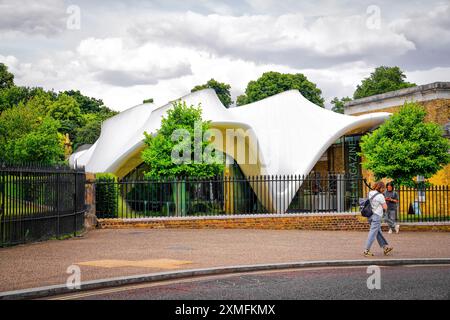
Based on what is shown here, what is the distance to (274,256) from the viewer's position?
42.9 feet

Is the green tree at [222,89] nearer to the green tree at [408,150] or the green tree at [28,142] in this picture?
the green tree at [28,142]

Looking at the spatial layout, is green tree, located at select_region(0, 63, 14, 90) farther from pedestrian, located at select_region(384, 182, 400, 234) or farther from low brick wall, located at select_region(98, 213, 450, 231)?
pedestrian, located at select_region(384, 182, 400, 234)

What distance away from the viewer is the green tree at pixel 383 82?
63.5m

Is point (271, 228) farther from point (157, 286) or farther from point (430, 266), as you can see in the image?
point (157, 286)

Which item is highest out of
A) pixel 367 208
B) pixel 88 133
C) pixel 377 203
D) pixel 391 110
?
pixel 88 133

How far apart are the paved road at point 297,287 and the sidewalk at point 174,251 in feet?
3.72

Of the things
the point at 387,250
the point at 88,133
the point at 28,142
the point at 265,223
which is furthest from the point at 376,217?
the point at 88,133

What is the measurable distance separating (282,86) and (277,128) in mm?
37394

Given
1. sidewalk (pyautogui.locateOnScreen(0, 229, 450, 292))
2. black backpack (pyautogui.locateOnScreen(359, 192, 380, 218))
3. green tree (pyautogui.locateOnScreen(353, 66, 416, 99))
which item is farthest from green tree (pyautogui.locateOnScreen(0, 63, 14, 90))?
black backpack (pyautogui.locateOnScreen(359, 192, 380, 218))

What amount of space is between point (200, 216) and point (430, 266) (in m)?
10.3

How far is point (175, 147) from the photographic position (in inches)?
1030

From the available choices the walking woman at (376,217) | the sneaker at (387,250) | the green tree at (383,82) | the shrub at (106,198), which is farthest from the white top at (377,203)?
the green tree at (383,82)

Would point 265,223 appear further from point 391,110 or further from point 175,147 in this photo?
point 391,110

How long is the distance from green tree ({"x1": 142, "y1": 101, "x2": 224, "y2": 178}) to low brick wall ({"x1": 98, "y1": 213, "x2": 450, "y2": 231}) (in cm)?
500
